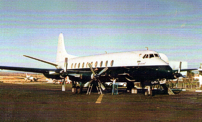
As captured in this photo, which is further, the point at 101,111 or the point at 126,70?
the point at 126,70

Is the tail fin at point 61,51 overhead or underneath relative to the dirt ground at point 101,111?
overhead

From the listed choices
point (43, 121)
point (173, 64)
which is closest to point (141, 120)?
point (43, 121)

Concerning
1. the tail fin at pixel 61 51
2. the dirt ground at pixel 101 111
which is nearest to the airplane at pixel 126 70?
the dirt ground at pixel 101 111

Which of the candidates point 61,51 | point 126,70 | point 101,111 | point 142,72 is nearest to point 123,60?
point 126,70

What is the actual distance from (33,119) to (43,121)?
2.31 feet

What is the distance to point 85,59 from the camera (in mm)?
30719

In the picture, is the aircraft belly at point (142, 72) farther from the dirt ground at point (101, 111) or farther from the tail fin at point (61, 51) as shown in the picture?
the tail fin at point (61, 51)

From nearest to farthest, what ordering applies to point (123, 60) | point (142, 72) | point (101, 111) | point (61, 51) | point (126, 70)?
1. point (101, 111)
2. point (142, 72)
3. point (126, 70)
4. point (123, 60)
5. point (61, 51)

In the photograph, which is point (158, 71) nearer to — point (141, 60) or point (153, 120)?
point (141, 60)

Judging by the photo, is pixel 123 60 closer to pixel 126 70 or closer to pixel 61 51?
pixel 126 70

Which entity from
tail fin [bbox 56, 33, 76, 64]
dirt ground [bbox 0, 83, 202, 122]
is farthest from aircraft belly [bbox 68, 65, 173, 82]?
tail fin [bbox 56, 33, 76, 64]

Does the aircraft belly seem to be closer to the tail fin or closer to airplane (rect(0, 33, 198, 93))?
airplane (rect(0, 33, 198, 93))

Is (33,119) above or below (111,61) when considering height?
below

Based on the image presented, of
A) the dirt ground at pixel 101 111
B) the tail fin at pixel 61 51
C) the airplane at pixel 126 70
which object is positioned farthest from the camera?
the tail fin at pixel 61 51
